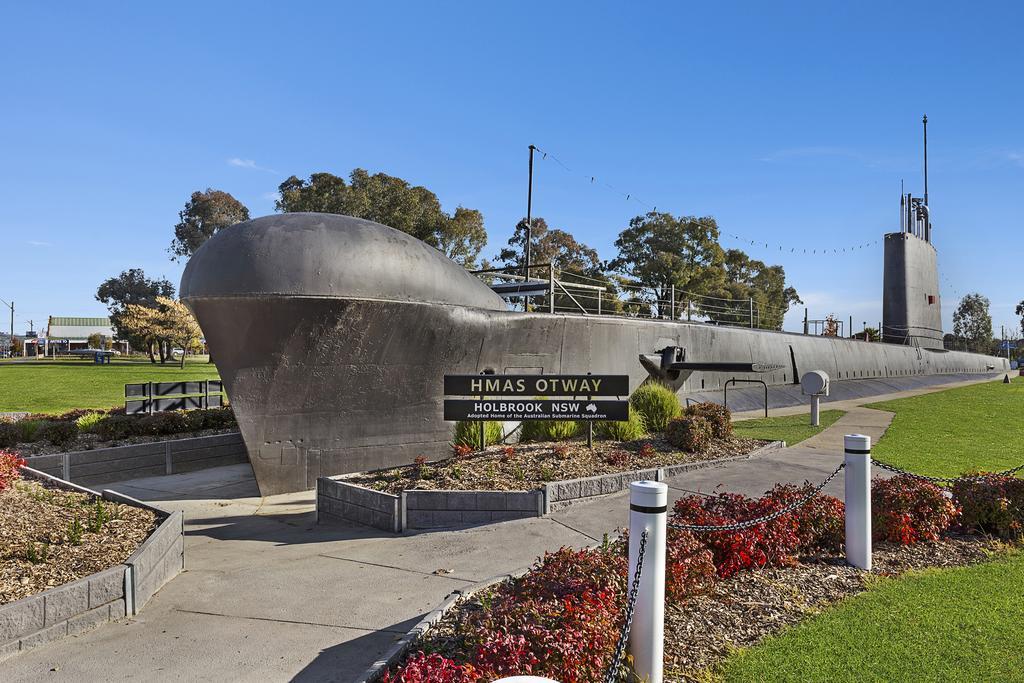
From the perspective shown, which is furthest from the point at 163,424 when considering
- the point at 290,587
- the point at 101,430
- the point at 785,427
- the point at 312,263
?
the point at 785,427

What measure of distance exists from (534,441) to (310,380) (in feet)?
13.7

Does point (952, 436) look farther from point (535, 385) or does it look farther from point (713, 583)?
point (713, 583)

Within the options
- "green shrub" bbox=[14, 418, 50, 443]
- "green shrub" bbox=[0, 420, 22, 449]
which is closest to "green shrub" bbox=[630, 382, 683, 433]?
"green shrub" bbox=[14, 418, 50, 443]

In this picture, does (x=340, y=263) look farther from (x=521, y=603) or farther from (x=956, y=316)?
(x=956, y=316)

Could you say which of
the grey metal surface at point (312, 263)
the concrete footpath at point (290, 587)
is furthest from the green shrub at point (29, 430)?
the grey metal surface at point (312, 263)

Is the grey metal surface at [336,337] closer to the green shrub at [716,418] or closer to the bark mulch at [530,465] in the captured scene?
the bark mulch at [530,465]

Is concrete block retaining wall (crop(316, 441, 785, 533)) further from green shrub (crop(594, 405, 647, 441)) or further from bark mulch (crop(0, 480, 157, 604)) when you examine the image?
green shrub (crop(594, 405, 647, 441))

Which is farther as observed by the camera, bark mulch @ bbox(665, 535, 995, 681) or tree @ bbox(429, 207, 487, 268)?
tree @ bbox(429, 207, 487, 268)

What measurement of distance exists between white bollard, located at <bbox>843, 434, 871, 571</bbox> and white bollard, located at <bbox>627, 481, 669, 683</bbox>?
3.12 meters

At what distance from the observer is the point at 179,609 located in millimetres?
5602

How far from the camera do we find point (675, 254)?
58906 mm

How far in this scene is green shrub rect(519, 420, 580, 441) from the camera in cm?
1189

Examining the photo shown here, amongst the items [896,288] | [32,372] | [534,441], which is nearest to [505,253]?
[896,288]

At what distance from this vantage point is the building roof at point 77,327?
115050mm
